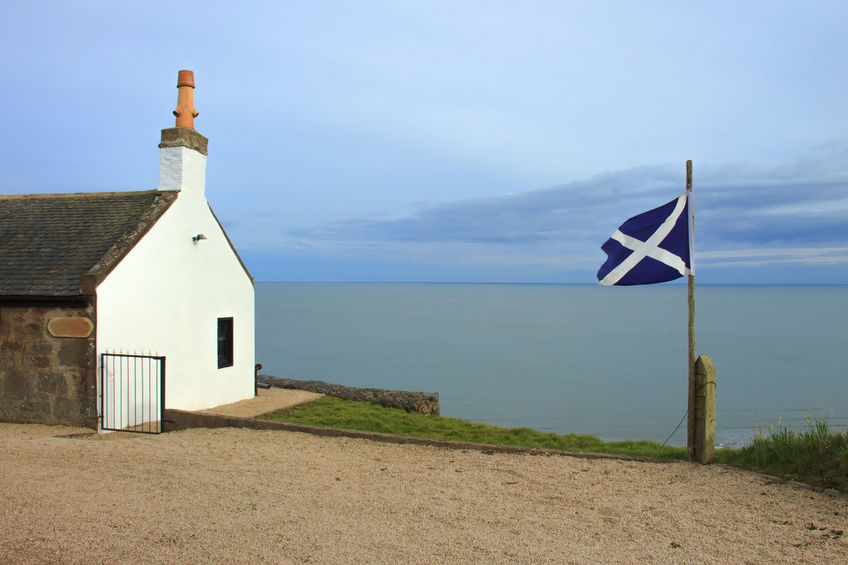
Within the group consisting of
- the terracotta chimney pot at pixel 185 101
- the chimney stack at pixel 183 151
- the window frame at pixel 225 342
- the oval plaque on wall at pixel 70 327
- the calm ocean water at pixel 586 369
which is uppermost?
the terracotta chimney pot at pixel 185 101

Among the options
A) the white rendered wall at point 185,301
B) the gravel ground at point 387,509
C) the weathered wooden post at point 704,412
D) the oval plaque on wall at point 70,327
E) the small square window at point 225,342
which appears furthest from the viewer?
the small square window at point 225,342

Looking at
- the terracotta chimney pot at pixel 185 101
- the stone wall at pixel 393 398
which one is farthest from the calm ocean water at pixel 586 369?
the terracotta chimney pot at pixel 185 101

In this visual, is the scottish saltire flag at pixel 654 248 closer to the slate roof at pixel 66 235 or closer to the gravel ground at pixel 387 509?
the gravel ground at pixel 387 509

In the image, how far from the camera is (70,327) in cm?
1169

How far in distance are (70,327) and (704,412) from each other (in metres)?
10.9

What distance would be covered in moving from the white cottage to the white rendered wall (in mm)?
30

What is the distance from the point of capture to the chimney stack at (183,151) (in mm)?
14258

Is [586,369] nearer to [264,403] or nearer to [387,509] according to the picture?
[264,403]

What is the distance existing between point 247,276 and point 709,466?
39.5 feet

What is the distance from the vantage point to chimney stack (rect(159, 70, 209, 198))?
1426 centimetres

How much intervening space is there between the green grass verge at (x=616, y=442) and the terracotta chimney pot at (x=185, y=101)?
276 inches

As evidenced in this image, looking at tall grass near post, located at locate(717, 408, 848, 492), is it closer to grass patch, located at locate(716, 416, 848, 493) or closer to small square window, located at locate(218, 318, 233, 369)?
grass patch, located at locate(716, 416, 848, 493)

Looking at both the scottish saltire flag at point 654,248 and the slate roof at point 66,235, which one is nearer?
the scottish saltire flag at point 654,248

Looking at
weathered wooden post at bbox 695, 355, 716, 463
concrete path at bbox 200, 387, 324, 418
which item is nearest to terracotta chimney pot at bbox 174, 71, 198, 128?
concrete path at bbox 200, 387, 324, 418
